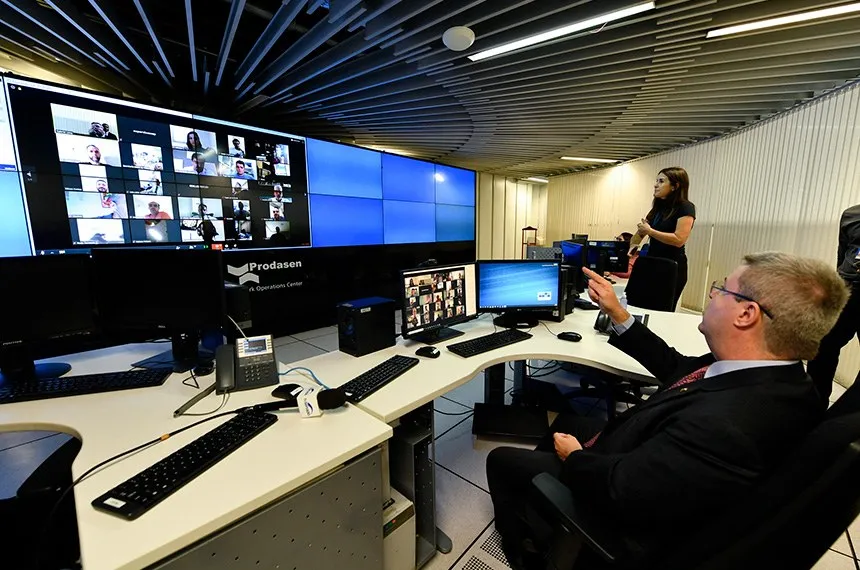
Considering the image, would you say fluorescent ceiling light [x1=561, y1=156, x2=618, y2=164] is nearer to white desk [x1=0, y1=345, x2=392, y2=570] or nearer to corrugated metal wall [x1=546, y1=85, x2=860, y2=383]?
corrugated metal wall [x1=546, y1=85, x2=860, y2=383]

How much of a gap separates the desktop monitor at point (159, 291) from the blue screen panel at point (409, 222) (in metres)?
4.24

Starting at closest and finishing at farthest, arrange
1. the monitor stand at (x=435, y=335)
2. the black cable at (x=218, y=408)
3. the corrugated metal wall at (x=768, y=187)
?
the black cable at (x=218, y=408), the monitor stand at (x=435, y=335), the corrugated metal wall at (x=768, y=187)

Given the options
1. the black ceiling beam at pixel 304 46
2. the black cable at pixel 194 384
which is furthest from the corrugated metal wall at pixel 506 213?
the black cable at pixel 194 384

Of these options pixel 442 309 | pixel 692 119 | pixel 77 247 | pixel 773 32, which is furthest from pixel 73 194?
pixel 692 119

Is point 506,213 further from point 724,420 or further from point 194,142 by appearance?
point 724,420

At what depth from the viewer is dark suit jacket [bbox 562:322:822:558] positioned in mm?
783

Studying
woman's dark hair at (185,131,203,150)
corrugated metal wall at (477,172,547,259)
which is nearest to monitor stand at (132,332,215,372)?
woman's dark hair at (185,131,203,150)

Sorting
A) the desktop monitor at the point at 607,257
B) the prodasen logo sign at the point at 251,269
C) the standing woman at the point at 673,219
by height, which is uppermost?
the standing woman at the point at 673,219

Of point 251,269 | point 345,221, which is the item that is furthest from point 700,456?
point 345,221

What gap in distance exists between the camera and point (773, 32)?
9.09 ft

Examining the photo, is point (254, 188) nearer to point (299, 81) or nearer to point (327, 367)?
point (299, 81)

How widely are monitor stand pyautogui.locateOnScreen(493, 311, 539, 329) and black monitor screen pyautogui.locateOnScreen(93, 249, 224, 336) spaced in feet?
5.59

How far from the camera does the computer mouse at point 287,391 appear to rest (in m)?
1.32

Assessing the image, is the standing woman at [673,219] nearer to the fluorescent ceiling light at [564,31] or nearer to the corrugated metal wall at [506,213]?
the fluorescent ceiling light at [564,31]
